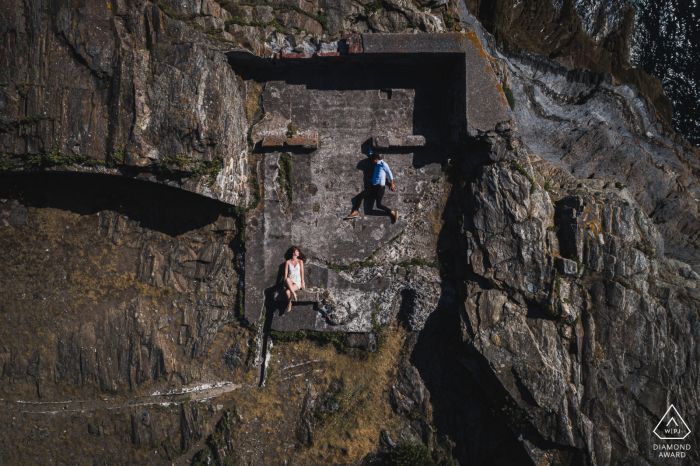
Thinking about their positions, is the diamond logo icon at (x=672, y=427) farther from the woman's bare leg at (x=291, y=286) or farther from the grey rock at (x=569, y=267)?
the woman's bare leg at (x=291, y=286)

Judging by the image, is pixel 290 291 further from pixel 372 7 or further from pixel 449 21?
pixel 449 21

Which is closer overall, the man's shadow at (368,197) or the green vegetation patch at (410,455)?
the green vegetation patch at (410,455)

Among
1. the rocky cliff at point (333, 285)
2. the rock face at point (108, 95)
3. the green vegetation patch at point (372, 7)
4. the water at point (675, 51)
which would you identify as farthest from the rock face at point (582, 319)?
the water at point (675, 51)

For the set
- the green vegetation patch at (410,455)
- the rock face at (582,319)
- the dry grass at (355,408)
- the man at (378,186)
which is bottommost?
the green vegetation patch at (410,455)

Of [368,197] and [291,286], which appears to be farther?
[368,197]

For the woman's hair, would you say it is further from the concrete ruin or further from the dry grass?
the dry grass

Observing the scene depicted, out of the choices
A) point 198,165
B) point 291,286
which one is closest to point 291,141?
point 198,165
